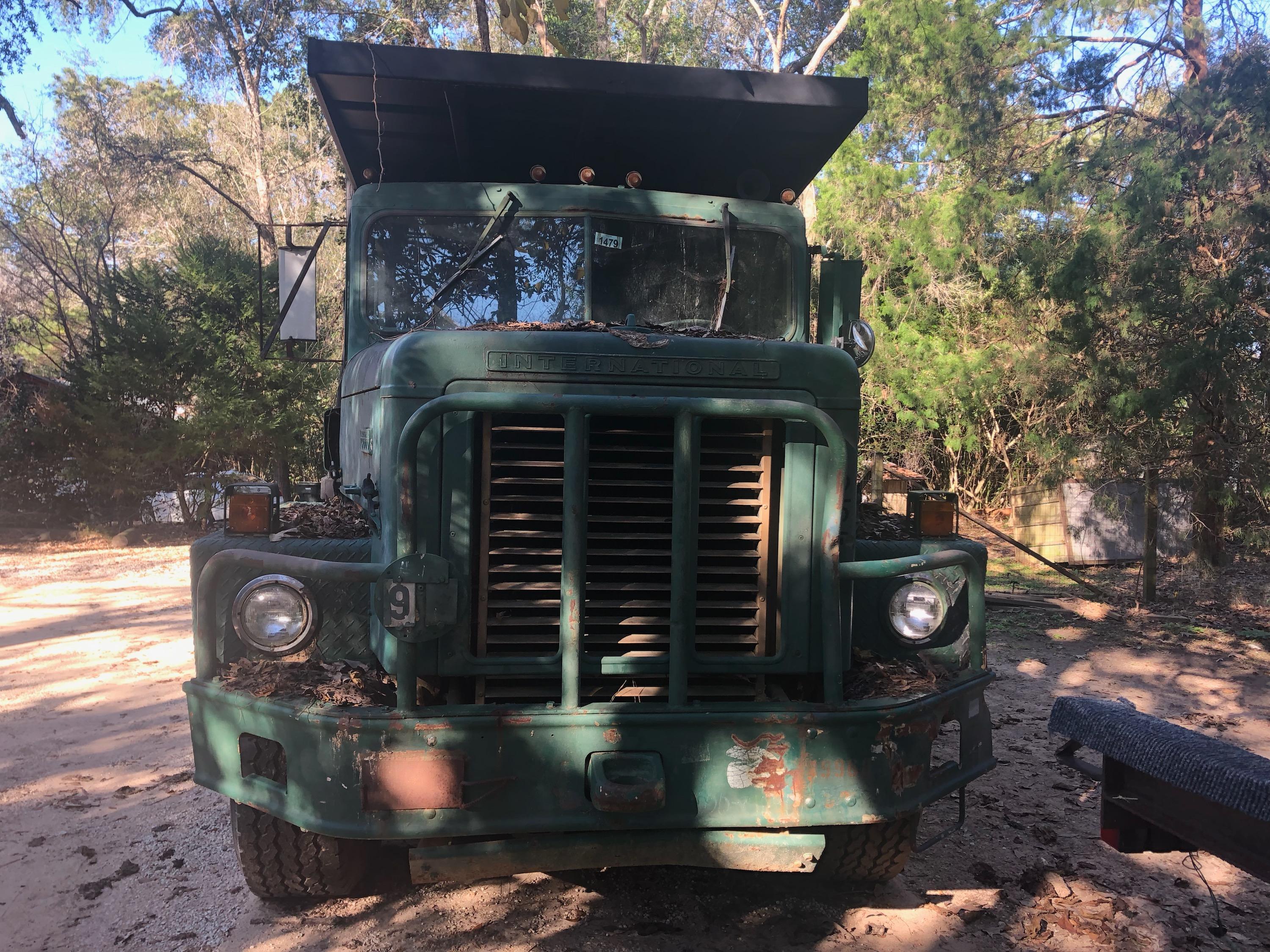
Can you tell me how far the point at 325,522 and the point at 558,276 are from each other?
58.0 inches

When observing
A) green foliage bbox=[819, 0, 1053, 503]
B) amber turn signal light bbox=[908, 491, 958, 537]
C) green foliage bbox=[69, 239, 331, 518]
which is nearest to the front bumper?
amber turn signal light bbox=[908, 491, 958, 537]

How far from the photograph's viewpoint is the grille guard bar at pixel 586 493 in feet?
8.93

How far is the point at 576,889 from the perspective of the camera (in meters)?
3.49

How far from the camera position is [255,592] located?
3.00m

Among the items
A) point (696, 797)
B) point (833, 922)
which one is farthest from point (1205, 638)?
point (696, 797)

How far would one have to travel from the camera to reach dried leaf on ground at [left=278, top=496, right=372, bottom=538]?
3408 millimetres

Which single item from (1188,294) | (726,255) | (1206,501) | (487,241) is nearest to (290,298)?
(487,241)

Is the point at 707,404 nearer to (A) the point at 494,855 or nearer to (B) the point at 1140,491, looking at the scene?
(A) the point at 494,855

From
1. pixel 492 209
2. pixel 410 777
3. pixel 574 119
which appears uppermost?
pixel 574 119

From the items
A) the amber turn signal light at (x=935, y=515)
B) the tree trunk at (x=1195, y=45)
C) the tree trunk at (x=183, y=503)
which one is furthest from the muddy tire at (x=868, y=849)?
the tree trunk at (x=183, y=503)

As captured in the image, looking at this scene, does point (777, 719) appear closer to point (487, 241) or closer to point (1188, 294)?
point (487, 241)

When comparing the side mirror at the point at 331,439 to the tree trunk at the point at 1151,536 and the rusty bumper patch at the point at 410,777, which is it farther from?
the tree trunk at the point at 1151,536

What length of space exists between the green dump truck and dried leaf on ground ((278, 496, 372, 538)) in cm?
9

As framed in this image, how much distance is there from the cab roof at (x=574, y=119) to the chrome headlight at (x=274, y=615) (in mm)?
2229
